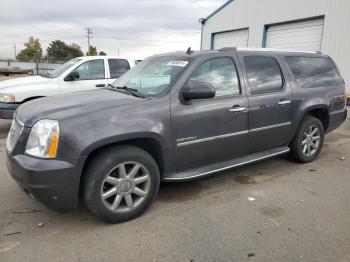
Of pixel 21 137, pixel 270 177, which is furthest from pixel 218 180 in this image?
pixel 21 137

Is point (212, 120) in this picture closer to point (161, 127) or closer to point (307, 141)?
point (161, 127)

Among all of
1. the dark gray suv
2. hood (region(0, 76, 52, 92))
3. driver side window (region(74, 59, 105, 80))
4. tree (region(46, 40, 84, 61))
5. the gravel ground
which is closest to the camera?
the gravel ground

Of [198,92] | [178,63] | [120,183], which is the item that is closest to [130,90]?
[178,63]

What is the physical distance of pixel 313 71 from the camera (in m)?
4.90

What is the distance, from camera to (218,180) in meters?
4.27

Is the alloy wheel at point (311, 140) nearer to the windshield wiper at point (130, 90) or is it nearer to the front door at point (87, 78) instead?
the windshield wiper at point (130, 90)

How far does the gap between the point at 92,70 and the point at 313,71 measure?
16.6 feet

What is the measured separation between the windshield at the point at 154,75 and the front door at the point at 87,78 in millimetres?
3133

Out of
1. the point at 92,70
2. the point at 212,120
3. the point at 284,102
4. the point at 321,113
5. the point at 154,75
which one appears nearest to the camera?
the point at 212,120

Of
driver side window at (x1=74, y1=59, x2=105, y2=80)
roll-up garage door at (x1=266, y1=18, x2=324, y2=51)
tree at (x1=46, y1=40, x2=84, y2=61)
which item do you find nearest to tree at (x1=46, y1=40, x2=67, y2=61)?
tree at (x1=46, y1=40, x2=84, y2=61)

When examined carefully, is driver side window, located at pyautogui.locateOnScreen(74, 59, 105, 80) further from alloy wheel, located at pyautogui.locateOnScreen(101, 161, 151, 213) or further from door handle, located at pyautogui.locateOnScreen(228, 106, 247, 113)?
alloy wheel, located at pyautogui.locateOnScreen(101, 161, 151, 213)

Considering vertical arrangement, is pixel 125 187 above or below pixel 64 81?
below

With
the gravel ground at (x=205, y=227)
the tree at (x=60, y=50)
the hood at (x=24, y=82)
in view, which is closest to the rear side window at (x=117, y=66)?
the hood at (x=24, y=82)

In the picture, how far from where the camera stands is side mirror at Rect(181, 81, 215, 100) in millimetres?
3320
